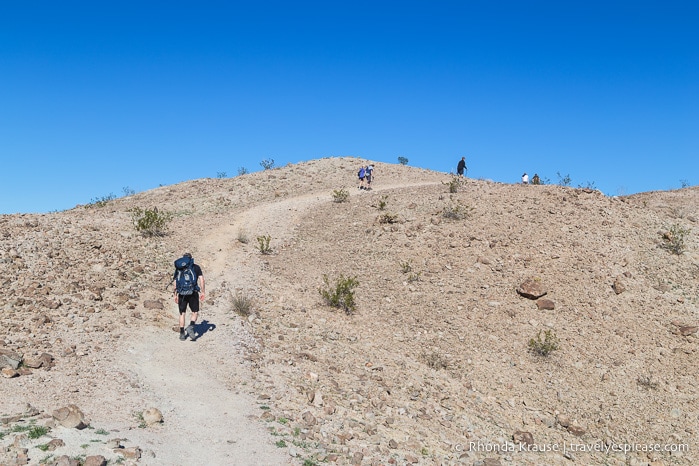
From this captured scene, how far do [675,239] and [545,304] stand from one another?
22.1 ft

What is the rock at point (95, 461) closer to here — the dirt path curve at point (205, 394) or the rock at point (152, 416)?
the dirt path curve at point (205, 394)

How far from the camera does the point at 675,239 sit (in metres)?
16.6

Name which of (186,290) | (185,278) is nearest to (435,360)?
(186,290)

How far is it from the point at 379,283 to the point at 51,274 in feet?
28.1

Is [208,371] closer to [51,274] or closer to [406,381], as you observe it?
[406,381]

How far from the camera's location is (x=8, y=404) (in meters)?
6.48

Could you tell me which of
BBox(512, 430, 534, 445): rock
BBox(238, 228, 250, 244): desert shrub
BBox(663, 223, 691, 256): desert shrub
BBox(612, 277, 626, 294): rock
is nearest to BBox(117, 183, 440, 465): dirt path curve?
BBox(238, 228, 250, 244): desert shrub

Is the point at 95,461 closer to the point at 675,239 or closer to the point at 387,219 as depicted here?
the point at 387,219

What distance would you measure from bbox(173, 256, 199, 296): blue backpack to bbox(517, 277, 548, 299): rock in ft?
29.8

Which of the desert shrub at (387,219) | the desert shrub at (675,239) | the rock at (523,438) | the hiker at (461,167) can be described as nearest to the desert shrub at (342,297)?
the rock at (523,438)

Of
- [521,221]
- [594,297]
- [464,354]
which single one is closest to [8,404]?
[464,354]

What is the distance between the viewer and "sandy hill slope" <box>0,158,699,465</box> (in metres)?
7.07

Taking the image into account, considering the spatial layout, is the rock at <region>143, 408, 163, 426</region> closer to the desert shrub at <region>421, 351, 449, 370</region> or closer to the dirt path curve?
the dirt path curve

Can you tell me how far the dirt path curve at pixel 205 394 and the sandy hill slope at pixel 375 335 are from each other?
1.6 inches
